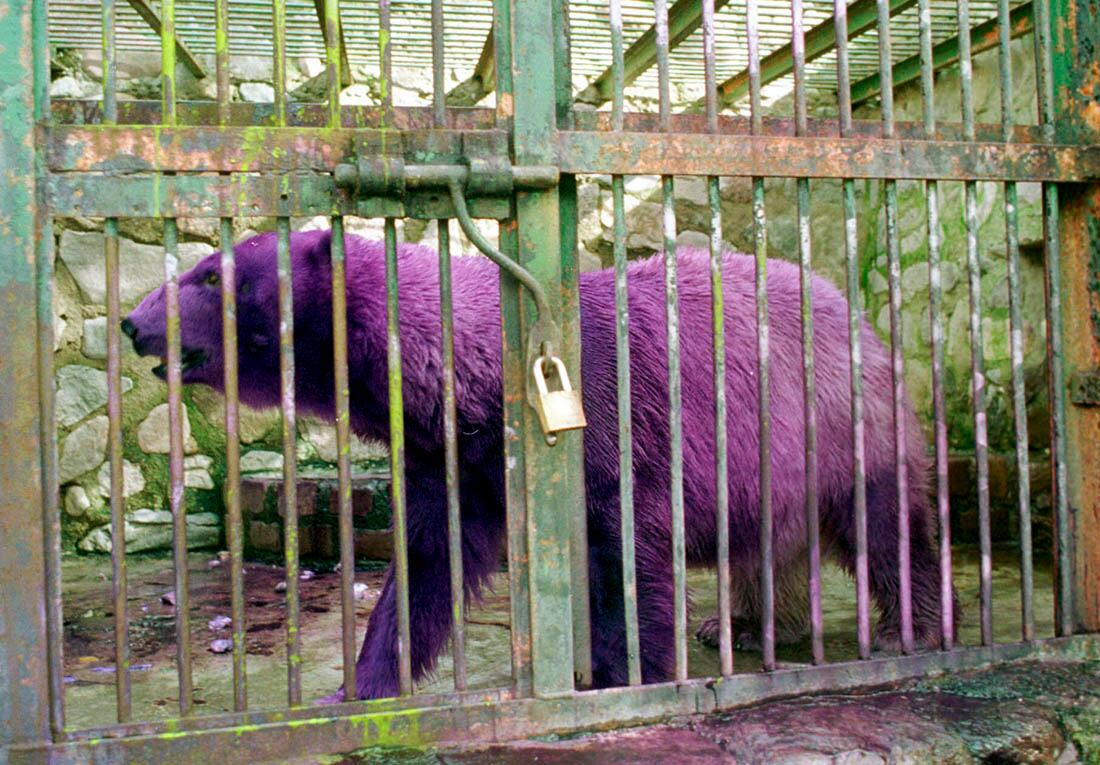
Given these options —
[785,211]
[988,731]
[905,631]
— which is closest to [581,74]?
[785,211]

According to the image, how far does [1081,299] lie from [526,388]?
161cm

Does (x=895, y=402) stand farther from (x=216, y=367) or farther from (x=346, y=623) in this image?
(x=216, y=367)

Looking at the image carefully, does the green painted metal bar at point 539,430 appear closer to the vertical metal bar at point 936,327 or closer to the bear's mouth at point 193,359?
the vertical metal bar at point 936,327

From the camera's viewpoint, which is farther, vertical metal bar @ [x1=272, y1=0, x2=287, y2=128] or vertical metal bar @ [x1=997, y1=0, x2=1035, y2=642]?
vertical metal bar @ [x1=997, y1=0, x2=1035, y2=642]

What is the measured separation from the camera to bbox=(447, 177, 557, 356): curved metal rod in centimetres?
216

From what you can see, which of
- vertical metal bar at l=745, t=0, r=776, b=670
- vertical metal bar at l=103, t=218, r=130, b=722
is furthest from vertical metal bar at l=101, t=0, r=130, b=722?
vertical metal bar at l=745, t=0, r=776, b=670

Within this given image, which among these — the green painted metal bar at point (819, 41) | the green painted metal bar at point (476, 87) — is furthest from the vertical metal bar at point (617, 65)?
the green painted metal bar at point (476, 87)

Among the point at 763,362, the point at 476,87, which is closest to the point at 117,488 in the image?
the point at 763,362

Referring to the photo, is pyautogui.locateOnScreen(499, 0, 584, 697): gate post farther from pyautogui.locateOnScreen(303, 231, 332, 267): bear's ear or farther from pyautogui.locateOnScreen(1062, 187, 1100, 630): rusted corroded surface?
pyautogui.locateOnScreen(1062, 187, 1100, 630): rusted corroded surface

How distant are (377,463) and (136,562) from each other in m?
1.30

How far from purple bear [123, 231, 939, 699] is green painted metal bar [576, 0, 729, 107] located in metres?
1.23

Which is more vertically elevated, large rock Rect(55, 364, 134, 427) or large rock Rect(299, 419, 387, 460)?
large rock Rect(55, 364, 134, 427)

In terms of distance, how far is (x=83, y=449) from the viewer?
5488mm

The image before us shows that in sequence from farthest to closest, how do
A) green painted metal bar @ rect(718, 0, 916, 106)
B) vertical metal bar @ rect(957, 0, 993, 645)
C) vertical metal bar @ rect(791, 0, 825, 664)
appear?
green painted metal bar @ rect(718, 0, 916, 106)
vertical metal bar @ rect(957, 0, 993, 645)
vertical metal bar @ rect(791, 0, 825, 664)
